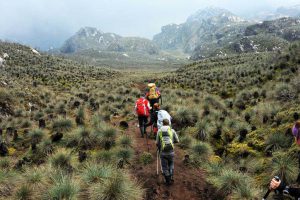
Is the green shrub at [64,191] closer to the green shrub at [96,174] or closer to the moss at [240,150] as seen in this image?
the green shrub at [96,174]

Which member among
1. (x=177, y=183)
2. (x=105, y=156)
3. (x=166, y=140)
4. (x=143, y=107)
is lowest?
(x=177, y=183)

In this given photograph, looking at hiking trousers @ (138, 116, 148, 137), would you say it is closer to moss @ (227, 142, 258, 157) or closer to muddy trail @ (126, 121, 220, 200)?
muddy trail @ (126, 121, 220, 200)

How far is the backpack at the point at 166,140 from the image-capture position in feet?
31.2

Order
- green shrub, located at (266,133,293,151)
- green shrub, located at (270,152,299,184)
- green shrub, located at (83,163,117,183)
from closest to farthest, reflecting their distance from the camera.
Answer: green shrub, located at (270,152,299,184)
green shrub, located at (83,163,117,183)
green shrub, located at (266,133,293,151)

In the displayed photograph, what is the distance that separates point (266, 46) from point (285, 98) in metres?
175

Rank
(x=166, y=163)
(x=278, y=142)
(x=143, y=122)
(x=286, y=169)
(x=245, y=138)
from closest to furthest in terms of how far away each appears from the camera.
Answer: (x=286, y=169) → (x=166, y=163) → (x=278, y=142) → (x=245, y=138) → (x=143, y=122)

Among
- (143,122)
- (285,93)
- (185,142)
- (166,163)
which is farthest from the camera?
(285,93)

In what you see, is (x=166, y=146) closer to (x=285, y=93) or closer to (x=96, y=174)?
(x=96, y=174)

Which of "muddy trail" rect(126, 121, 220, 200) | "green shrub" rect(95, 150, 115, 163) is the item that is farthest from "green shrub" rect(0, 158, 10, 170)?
"muddy trail" rect(126, 121, 220, 200)

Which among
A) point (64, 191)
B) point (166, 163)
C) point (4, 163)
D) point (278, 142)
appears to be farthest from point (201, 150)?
point (4, 163)

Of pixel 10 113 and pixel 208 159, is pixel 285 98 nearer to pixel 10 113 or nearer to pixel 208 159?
pixel 208 159

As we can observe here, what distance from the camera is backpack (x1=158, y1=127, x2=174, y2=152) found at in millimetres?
9523

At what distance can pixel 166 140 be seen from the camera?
9.58 m

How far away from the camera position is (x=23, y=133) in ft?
61.6
